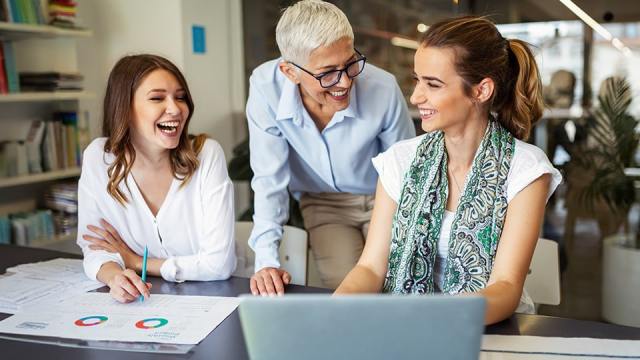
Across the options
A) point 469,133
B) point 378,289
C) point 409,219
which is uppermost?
point 469,133

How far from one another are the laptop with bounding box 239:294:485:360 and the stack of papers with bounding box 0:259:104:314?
0.94 meters

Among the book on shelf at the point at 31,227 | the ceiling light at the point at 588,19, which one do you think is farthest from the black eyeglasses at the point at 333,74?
the book on shelf at the point at 31,227

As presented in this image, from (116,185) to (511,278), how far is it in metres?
1.15

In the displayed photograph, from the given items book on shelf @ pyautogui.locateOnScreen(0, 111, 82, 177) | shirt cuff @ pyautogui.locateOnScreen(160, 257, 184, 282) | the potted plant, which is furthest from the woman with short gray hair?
book on shelf @ pyautogui.locateOnScreen(0, 111, 82, 177)

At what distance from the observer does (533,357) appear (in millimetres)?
1129

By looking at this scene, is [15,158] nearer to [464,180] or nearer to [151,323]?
[151,323]

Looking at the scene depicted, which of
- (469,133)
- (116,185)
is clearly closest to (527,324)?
(469,133)

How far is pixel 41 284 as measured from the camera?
1692 mm

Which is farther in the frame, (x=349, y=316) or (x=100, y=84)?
(x=100, y=84)

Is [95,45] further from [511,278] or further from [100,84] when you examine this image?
A: [511,278]

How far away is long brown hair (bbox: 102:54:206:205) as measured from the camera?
1918 millimetres

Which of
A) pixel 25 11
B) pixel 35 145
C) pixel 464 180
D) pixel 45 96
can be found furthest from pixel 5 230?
pixel 464 180

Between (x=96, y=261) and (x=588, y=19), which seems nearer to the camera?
(x=96, y=261)

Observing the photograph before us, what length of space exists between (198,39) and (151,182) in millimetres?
2297
